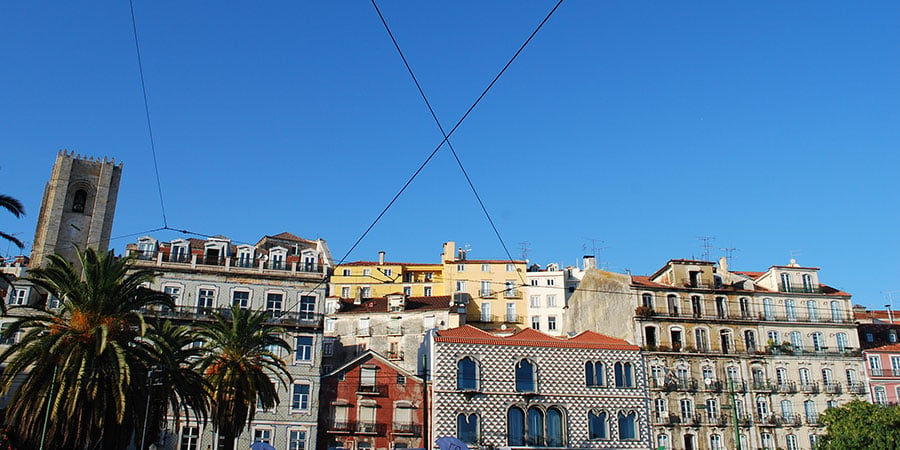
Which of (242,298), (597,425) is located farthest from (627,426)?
(242,298)

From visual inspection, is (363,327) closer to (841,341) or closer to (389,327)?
(389,327)

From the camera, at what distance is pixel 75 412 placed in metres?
27.5

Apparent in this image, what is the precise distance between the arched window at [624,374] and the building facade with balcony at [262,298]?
782 inches

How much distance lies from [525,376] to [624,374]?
702cm

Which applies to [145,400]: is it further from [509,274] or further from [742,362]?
[509,274]

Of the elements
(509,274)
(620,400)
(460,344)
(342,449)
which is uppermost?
(509,274)

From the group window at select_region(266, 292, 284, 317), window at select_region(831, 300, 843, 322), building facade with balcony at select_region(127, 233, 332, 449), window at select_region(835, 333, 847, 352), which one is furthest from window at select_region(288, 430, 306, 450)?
window at select_region(831, 300, 843, 322)

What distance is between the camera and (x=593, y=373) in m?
49.8

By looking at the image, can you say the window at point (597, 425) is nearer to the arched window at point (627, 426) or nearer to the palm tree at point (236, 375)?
the arched window at point (627, 426)

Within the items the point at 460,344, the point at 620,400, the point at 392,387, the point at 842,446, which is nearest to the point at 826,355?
the point at 842,446

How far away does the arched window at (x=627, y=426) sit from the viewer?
48.8 meters

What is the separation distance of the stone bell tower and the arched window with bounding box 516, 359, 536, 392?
1478 inches

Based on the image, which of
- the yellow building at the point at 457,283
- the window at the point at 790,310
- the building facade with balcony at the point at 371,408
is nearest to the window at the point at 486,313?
the yellow building at the point at 457,283

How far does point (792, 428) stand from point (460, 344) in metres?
24.5
